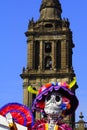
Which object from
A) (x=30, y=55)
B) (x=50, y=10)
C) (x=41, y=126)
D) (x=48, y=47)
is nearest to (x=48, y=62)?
(x=48, y=47)

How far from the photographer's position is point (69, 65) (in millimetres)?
54344

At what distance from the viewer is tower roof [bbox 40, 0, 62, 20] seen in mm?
58000

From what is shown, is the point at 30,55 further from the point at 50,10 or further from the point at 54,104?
the point at 54,104

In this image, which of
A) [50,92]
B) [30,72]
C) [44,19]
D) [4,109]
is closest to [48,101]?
[50,92]

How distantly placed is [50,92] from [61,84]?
34 centimetres

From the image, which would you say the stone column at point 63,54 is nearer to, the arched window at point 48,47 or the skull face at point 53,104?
the arched window at point 48,47

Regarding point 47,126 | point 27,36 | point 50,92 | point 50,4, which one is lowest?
point 47,126

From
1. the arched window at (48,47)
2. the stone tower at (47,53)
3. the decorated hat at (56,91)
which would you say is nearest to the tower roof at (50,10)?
the stone tower at (47,53)

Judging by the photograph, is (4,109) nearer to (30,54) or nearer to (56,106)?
(56,106)

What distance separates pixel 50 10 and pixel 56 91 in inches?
1794

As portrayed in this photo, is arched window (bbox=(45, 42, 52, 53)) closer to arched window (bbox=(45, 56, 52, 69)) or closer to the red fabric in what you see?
arched window (bbox=(45, 56, 52, 69))

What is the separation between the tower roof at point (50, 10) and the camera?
190 ft

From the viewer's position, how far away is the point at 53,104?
13.2m

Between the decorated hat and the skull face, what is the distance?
100 millimetres
